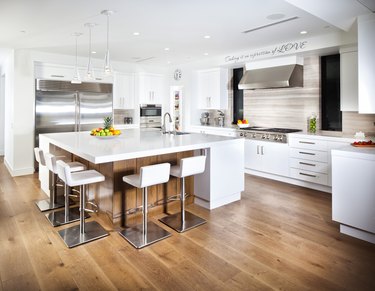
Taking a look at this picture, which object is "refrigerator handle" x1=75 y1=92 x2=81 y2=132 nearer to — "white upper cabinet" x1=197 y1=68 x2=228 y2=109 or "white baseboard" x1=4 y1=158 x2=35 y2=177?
"white baseboard" x1=4 y1=158 x2=35 y2=177

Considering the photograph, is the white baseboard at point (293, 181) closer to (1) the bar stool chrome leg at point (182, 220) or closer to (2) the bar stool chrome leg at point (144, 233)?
(1) the bar stool chrome leg at point (182, 220)

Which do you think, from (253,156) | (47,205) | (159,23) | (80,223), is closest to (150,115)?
(253,156)

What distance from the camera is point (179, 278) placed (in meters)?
2.32

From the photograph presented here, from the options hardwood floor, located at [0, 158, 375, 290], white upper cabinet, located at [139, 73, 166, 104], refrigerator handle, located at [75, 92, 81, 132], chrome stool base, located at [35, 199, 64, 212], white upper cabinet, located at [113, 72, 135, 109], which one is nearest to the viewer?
hardwood floor, located at [0, 158, 375, 290]

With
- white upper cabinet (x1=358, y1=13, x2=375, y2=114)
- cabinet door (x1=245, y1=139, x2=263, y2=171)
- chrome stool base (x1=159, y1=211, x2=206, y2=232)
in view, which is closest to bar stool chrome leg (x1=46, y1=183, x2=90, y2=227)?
chrome stool base (x1=159, y1=211, x2=206, y2=232)

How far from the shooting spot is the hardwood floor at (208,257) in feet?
7.39

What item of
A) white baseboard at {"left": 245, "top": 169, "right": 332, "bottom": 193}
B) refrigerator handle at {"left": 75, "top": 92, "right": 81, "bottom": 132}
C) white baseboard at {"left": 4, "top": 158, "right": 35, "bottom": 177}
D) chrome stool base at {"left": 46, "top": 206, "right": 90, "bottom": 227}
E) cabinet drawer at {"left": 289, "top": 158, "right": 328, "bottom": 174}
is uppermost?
refrigerator handle at {"left": 75, "top": 92, "right": 81, "bottom": 132}

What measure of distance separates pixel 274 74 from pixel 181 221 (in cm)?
349

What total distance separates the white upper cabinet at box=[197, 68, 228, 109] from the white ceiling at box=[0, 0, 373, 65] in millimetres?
889

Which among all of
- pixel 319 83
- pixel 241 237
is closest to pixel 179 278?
pixel 241 237

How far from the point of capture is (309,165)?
15.9 feet

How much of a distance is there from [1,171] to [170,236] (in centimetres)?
499

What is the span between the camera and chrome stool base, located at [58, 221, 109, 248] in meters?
2.91

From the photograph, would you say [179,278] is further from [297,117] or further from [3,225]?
A: [297,117]
